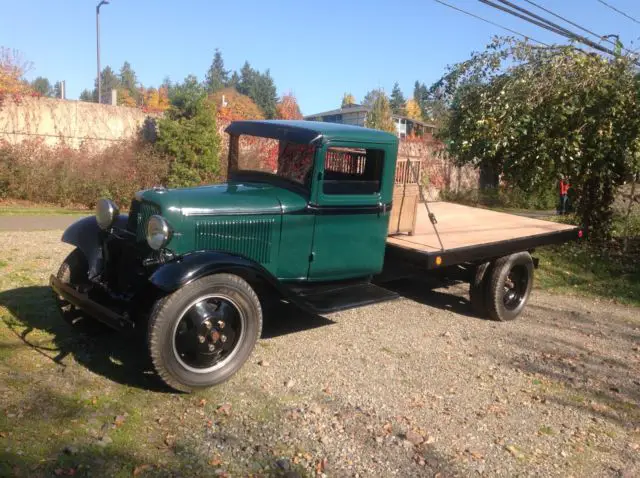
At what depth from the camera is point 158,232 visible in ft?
12.7

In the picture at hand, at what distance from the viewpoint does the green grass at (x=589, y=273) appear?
816 cm

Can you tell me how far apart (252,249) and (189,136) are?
1040 centimetres

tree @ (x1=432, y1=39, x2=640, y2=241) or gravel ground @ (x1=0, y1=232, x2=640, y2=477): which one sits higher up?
tree @ (x1=432, y1=39, x2=640, y2=241)

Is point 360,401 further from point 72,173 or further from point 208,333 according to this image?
point 72,173

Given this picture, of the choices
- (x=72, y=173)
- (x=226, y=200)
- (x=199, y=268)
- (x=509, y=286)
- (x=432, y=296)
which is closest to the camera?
(x=199, y=268)

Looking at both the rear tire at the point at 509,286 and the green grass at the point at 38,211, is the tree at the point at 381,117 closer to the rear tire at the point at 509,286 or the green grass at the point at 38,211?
the green grass at the point at 38,211

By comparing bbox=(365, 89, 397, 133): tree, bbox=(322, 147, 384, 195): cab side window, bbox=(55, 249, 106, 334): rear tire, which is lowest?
bbox=(55, 249, 106, 334): rear tire

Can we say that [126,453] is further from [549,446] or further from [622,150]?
[622,150]

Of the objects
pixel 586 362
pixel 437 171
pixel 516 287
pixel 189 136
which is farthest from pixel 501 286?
pixel 437 171

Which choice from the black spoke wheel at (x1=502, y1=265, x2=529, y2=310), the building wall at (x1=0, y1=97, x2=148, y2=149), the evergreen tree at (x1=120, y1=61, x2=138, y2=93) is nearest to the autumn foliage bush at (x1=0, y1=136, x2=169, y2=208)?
the building wall at (x1=0, y1=97, x2=148, y2=149)

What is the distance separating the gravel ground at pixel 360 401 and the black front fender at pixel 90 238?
26.6 inches

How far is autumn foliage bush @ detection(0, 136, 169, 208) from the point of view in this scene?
41.8 ft

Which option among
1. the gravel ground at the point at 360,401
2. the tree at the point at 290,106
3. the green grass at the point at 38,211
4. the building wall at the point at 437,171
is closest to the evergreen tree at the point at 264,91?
the tree at the point at 290,106

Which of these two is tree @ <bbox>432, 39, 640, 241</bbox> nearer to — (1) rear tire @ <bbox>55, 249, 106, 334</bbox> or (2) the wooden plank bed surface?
(2) the wooden plank bed surface
